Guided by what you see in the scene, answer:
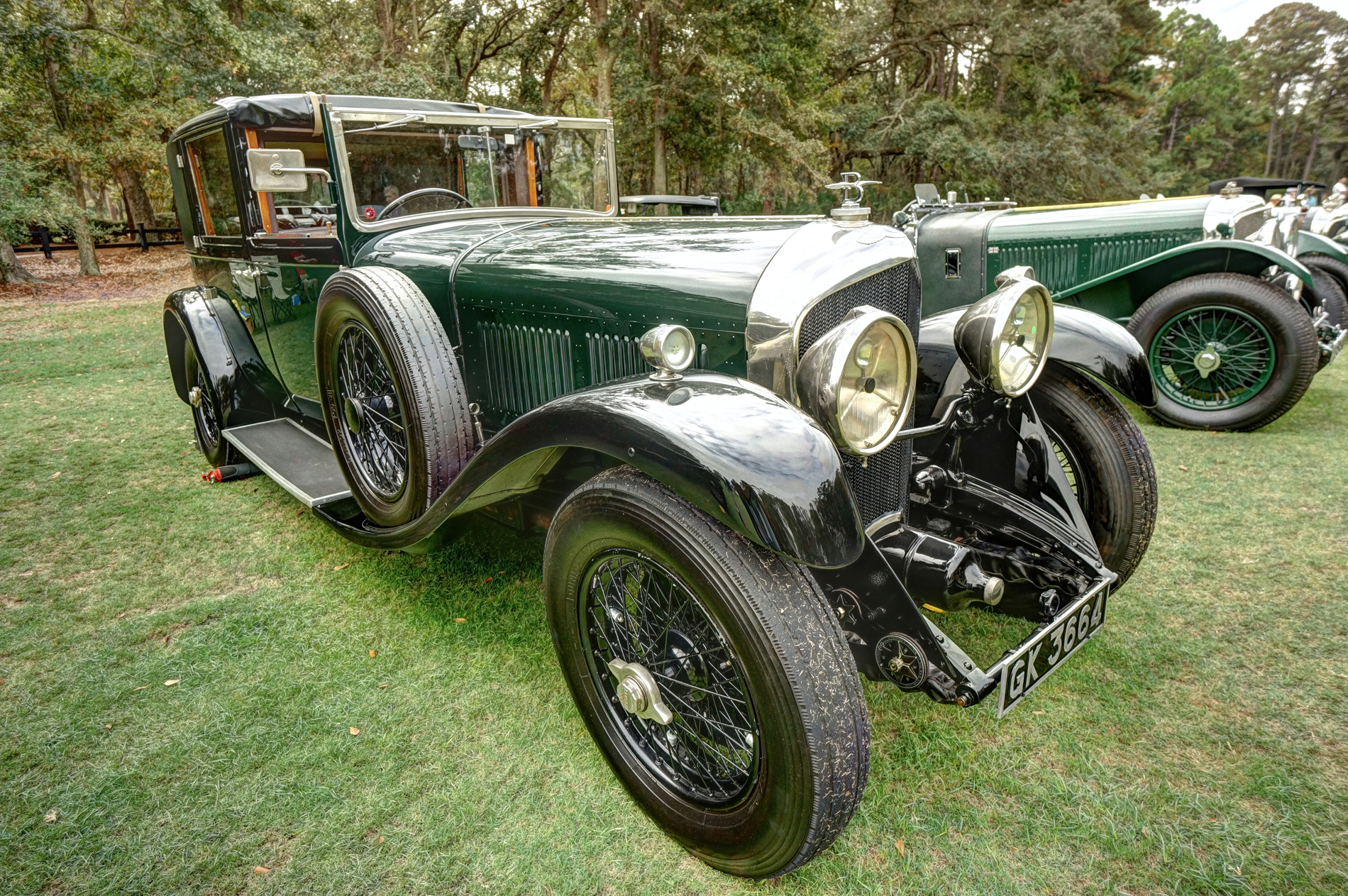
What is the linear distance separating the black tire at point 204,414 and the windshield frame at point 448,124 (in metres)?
1.80

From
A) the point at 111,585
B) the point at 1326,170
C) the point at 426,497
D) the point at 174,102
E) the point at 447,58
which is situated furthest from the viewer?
the point at 1326,170

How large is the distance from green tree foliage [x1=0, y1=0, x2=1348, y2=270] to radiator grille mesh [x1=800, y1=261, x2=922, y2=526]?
1464 cm

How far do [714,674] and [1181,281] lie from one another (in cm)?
561

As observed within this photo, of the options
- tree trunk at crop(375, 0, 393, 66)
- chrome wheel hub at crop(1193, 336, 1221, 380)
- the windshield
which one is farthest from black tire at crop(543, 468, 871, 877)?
tree trunk at crop(375, 0, 393, 66)

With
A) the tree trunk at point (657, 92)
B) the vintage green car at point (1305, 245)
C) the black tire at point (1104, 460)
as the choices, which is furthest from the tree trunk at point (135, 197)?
the black tire at point (1104, 460)

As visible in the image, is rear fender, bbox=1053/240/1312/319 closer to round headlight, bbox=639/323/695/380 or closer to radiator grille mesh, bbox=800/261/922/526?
radiator grille mesh, bbox=800/261/922/526

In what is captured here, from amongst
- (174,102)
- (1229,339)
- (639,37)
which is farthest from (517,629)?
(639,37)

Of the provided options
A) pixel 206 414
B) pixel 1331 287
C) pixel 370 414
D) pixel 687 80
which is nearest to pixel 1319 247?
pixel 1331 287

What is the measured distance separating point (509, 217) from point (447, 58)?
1836 centimetres

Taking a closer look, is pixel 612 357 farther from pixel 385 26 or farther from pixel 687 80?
pixel 385 26

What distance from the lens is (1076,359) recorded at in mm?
2719

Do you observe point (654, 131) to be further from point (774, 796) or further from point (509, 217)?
point (774, 796)

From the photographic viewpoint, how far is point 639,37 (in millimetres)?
17156

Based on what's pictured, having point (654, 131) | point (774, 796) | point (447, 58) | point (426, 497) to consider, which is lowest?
point (774, 796)
